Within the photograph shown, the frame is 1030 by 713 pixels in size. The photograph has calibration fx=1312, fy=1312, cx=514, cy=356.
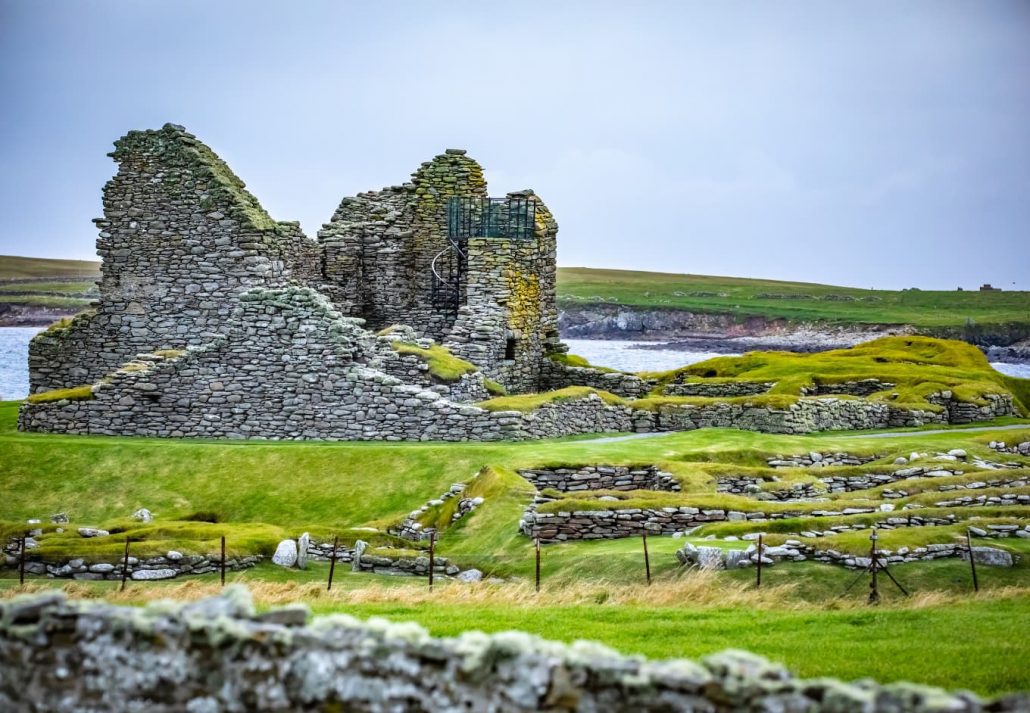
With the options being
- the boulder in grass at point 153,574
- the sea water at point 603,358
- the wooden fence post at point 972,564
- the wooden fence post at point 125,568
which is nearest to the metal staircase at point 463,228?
the sea water at point 603,358

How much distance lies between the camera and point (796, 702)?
25.5ft

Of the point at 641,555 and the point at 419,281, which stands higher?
the point at 419,281

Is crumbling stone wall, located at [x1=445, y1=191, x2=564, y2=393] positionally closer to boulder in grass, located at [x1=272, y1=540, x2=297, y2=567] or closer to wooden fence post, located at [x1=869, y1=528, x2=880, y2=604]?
boulder in grass, located at [x1=272, y1=540, x2=297, y2=567]

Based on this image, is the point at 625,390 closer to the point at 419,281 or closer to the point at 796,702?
the point at 419,281

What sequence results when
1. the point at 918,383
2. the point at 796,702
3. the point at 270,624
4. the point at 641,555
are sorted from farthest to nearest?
1. the point at 918,383
2. the point at 641,555
3. the point at 270,624
4. the point at 796,702

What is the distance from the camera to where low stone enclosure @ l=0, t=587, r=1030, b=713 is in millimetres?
8039

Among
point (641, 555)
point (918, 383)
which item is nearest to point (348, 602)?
point (641, 555)

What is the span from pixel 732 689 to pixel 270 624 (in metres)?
3.09

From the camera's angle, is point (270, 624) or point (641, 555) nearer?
point (270, 624)

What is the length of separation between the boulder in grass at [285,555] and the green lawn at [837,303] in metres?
110

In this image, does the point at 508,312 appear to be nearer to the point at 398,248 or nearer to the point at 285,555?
the point at 398,248

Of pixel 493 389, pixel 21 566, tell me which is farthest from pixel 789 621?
pixel 493 389

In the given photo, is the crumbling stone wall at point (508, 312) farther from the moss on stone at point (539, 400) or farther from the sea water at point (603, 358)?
the sea water at point (603, 358)

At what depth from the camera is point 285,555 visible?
2248 centimetres
